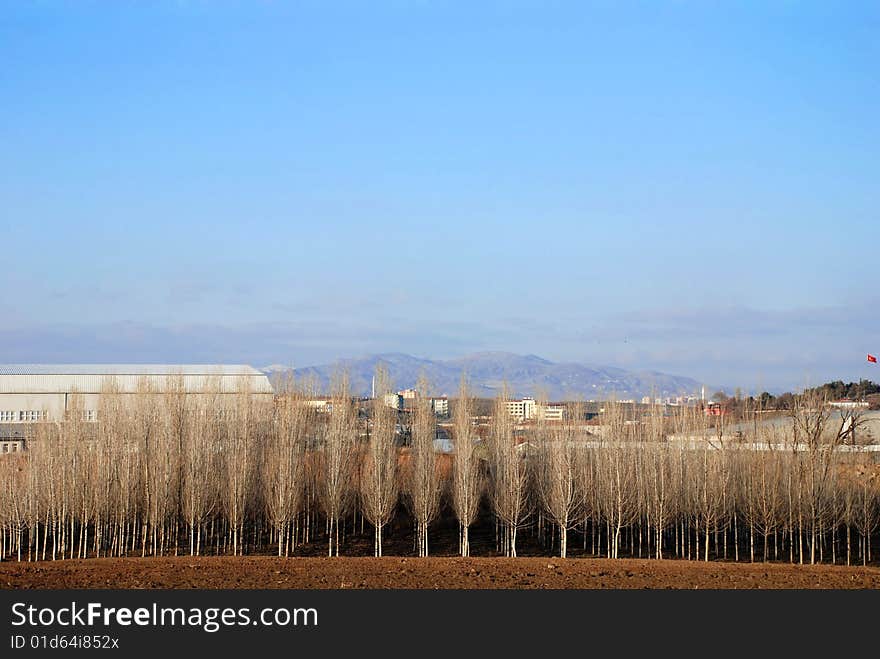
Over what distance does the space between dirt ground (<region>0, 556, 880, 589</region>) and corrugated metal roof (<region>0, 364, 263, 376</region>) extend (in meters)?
31.5

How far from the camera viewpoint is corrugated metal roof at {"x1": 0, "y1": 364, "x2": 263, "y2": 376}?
61688mm

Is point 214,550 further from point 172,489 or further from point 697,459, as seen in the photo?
point 697,459

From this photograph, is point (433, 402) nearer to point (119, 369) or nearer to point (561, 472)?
point (561, 472)

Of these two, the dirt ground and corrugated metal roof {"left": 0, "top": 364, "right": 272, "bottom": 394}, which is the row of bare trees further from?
corrugated metal roof {"left": 0, "top": 364, "right": 272, "bottom": 394}

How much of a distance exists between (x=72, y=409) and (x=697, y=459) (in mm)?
26326

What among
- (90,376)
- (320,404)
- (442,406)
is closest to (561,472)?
(320,404)

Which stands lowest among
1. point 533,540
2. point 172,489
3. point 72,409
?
point 533,540

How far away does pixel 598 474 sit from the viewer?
125 feet

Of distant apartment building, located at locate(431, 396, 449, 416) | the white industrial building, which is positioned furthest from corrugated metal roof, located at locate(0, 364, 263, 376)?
distant apartment building, located at locate(431, 396, 449, 416)

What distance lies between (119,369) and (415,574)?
43.0 meters

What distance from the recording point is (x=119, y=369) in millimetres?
63562

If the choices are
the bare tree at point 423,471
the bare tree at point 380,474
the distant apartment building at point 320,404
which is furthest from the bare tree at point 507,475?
the distant apartment building at point 320,404

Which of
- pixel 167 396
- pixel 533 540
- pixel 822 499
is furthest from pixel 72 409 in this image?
pixel 822 499

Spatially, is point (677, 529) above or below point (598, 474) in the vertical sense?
below
